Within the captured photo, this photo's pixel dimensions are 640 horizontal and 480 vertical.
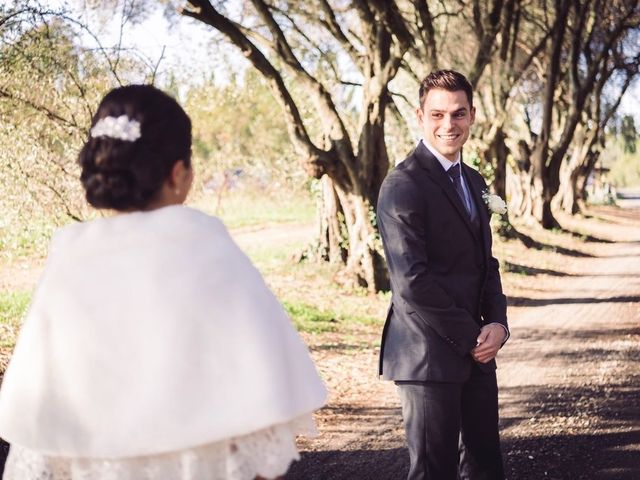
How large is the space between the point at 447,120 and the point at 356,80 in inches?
560

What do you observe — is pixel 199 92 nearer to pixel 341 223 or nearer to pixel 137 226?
pixel 341 223

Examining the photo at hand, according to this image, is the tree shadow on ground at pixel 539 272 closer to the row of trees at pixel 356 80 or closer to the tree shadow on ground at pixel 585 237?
the row of trees at pixel 356 80

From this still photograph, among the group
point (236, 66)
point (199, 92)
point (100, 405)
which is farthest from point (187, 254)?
point (236, 66)

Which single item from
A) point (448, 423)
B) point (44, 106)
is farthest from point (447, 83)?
point (44, 106)

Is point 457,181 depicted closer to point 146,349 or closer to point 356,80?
point 146,349

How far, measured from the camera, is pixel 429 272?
11.9 ft

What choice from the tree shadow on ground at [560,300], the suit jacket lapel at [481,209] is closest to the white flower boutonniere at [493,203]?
the suit jacket lapel at [481,209]

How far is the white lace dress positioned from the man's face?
5.58ft

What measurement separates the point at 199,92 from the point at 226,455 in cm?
1006

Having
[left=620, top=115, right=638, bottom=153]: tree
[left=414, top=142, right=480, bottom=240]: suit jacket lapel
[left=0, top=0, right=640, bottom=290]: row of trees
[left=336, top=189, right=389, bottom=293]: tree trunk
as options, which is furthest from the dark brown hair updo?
[left=620, top=115, right=638, bottom=153]: tree

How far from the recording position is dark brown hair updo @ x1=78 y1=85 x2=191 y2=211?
2436mm

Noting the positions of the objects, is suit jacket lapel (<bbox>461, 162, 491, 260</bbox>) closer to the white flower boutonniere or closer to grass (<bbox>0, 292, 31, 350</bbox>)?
the white flower boutonniere

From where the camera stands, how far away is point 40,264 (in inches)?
433

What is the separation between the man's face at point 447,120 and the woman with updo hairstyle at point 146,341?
1556mm
